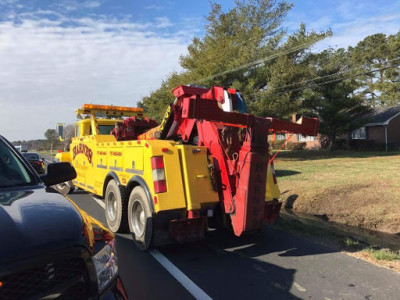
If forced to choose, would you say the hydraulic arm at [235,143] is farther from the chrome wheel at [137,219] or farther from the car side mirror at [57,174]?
the car side mirror at [57,174]

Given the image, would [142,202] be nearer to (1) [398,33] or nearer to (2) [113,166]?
(2) [113,166]

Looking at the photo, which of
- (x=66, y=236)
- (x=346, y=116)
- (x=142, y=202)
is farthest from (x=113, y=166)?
(x=346, y=116)

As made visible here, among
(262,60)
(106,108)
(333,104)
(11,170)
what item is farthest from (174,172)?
(333,104)

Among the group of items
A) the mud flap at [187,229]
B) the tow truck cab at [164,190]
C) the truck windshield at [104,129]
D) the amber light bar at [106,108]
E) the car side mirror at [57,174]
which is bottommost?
the mud flap at [187,229]

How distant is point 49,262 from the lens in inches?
76.5

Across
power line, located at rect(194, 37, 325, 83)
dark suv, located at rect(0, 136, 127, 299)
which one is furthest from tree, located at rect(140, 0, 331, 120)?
dark suv, located at rect(0, 136, 127, 299)

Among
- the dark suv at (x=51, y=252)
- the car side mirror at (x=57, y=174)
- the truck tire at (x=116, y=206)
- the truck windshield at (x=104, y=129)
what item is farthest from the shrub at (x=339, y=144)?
the dark suv at (x=51, y=252)

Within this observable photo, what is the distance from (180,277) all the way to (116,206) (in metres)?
2.59

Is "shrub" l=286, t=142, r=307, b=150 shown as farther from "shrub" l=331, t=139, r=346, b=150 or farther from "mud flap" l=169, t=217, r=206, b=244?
"mud flap" l=169, t=217, r=206, b=244

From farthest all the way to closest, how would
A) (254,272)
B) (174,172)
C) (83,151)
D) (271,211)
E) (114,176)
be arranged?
(83,151) → (114,176) → (271,211) → (174,172) → (254,272)

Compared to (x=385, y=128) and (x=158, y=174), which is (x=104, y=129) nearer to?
(x=158, y=174)

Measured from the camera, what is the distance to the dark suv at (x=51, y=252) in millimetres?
1845

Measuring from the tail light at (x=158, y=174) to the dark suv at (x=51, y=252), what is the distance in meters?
2.54

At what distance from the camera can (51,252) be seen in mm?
1970
